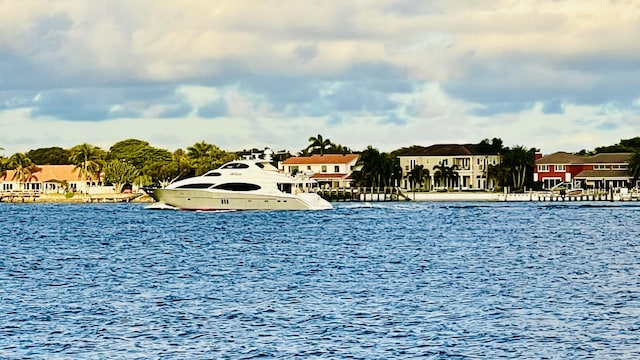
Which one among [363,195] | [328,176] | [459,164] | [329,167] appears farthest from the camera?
[459,164]

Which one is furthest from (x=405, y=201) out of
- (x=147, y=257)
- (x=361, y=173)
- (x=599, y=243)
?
(x=147, y=257)

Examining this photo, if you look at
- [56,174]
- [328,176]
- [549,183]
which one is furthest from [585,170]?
[56,174]

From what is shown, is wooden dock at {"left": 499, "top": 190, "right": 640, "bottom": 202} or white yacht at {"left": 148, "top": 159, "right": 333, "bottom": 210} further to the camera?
wooden dock at {"left": 499, "top": 190, "right": 640, "bottom": 202}

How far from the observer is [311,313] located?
30.9 m

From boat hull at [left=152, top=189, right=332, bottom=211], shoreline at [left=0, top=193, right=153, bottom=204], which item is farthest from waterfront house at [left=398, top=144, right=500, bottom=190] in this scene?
boat hull at [left=152, top=189, right=332, bottom=211]

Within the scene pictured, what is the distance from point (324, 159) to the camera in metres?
171

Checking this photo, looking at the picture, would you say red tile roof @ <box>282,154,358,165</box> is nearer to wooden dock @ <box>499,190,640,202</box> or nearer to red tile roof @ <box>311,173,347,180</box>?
red tile roof @ <box>311,173,347,180</box>

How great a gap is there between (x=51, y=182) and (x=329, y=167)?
53.0 m

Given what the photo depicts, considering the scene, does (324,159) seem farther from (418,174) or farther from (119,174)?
(119,174)

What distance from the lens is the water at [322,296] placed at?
84.6ft

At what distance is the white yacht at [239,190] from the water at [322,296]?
32944 mm

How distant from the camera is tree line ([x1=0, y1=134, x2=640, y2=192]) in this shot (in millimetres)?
161125

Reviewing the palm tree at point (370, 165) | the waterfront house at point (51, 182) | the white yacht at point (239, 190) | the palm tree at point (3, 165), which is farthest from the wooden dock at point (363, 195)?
the palm tree at point (3, 165)

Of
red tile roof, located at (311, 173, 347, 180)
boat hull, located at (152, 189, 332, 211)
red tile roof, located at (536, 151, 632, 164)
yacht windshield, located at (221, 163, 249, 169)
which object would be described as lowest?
boat hull, located at (152, 189, 332, 211)
